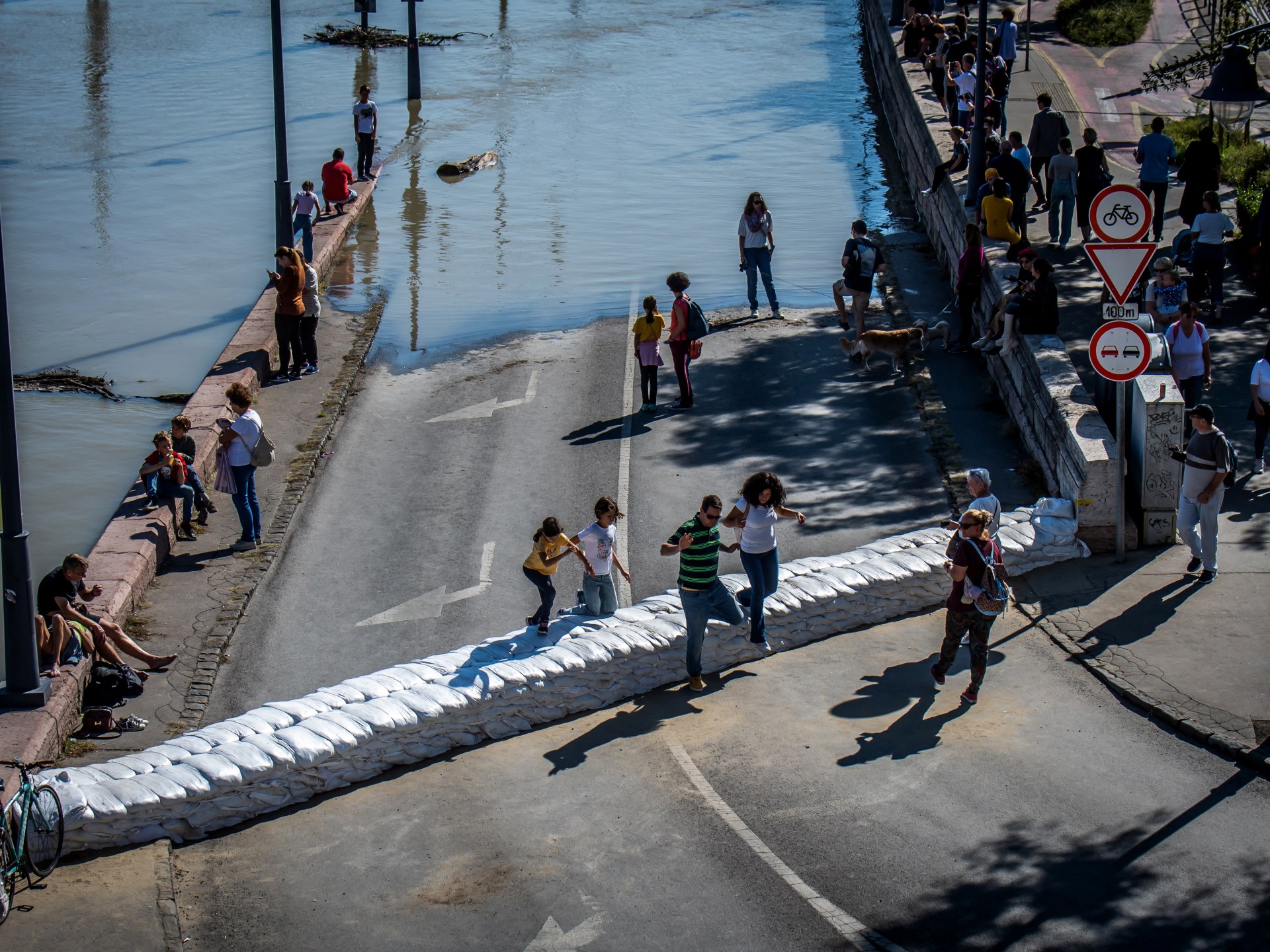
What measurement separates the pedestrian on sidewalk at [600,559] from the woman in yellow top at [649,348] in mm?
5910

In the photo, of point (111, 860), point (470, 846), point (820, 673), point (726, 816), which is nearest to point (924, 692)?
point (820, 673)

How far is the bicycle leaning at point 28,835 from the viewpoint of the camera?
8828mm

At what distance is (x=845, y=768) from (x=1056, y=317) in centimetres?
788

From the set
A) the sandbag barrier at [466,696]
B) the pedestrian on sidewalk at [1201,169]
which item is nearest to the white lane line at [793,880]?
the sandbag barrier at [466,696]

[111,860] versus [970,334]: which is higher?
[970,334]

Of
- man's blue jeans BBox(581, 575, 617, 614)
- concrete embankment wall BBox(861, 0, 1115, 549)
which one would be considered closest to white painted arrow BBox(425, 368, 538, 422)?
concrete embankment wall BBox(861, 0, 1115, 549)

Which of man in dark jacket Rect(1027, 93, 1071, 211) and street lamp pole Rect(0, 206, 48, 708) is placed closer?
street lamp pole Rect(0, 206, 48, 708)

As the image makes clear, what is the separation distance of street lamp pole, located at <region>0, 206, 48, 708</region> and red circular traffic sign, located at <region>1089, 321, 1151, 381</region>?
8837 millimetres

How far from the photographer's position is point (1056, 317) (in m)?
16.3

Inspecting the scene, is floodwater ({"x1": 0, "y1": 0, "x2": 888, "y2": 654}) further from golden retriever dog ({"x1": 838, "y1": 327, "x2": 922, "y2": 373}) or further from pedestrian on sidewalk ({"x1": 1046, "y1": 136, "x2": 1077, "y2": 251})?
pedestrian on sidewalk ({"x1": 1046, "y1": 136, "x2": 1077, "y2": 251})

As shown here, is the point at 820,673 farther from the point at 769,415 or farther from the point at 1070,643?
the point at 769,415

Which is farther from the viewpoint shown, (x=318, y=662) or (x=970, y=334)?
(x=970, y=334)

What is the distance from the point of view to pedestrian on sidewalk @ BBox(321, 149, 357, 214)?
27.5 metres

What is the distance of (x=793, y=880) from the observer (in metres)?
9.00
